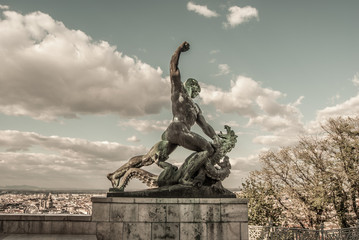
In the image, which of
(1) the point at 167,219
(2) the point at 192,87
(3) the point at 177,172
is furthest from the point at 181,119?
(1) the point at 167,219

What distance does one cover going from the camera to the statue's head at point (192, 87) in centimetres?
815

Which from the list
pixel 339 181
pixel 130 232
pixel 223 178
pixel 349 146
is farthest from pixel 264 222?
pixel 130 232

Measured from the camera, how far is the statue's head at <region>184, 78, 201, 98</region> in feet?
26.7

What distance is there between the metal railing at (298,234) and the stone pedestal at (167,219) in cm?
765

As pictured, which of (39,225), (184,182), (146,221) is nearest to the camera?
(39,225)

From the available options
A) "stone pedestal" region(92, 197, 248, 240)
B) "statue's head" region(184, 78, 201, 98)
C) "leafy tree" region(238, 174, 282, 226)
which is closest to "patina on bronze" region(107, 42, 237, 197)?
"statue's head" region(184, 78, 201, 98)

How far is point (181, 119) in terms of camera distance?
7723mm

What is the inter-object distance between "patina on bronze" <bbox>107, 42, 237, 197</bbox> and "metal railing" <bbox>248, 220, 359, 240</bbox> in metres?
7.51

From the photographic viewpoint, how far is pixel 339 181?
76.1ft

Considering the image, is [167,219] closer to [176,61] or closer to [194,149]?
[194,149]

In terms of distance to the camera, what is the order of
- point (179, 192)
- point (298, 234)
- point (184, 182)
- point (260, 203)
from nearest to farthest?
point (179, 192) < point (184, 182) < point (298, 234) < point (260, 203)

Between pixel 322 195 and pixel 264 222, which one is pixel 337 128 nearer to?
pixel 322 195

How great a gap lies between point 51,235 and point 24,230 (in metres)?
0.65

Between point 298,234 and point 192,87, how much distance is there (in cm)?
938
